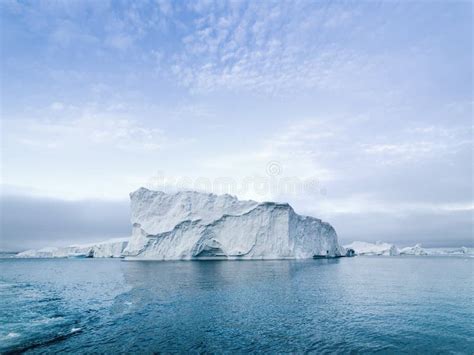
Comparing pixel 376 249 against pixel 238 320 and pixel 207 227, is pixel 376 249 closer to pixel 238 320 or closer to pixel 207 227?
pixel 207 227

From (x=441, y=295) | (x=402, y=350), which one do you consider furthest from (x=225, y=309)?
(x=441, y=295)

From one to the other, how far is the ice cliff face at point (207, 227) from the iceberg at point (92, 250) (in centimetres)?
3067

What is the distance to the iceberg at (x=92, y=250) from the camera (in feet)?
270

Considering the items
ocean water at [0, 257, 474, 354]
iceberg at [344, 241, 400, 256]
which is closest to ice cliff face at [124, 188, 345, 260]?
ocean water at [0, 257, 474, 354]

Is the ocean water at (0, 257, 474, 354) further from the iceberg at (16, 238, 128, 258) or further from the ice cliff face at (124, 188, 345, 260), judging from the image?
the iceberg at (16, 238, 128, 258)

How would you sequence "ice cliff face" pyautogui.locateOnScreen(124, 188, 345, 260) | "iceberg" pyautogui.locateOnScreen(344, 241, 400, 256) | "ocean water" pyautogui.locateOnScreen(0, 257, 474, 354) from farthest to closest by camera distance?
"iceberg" pyautogui.locateOnScreen(344, 241, 400, 256), "ice cliff face" pyautogui.locateOnScreen(124, 188, 345, 260), "ocean water" pyautogui.locateOnScreen(0, 257, 474, 354)

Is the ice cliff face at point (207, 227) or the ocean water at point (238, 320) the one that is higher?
the ice cliff face at point (207, 227)

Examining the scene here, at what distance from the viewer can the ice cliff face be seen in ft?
168

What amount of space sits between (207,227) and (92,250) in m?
52.4

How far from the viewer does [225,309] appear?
15211 millimetres

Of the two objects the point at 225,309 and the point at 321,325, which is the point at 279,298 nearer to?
the point at 225,309

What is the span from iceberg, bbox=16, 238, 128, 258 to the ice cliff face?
30.7m

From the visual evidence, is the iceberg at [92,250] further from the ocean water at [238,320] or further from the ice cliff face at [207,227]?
the ocean water at [238,320]

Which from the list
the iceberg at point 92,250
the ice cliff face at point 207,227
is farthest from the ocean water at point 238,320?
the iceberg at point 92,250
